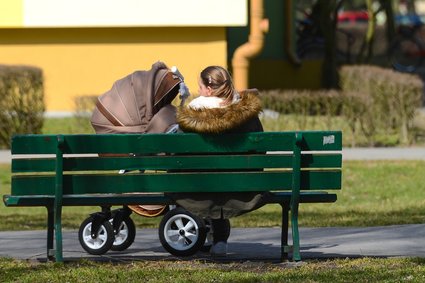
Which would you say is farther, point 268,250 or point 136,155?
point 268,250

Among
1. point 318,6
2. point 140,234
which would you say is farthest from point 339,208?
point 318,6

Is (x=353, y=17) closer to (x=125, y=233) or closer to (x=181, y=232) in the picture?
(x=125, y=233)

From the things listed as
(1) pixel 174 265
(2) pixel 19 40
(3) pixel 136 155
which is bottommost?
(1) pixel 174 265

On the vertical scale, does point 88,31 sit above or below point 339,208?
above

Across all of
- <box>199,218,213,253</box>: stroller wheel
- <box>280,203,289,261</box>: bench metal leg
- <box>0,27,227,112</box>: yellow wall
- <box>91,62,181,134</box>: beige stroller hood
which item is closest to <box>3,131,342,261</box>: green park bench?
<box>280,203,289,261</box>: bench metal leg

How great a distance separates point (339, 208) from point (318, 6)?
13389mm

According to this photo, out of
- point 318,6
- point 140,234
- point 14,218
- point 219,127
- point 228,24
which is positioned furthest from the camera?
point 318,6

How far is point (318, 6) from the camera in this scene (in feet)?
→ 84.1

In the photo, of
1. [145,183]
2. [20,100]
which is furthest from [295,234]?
[20,100]

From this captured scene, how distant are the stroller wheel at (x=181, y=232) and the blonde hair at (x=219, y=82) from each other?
30.3 inches

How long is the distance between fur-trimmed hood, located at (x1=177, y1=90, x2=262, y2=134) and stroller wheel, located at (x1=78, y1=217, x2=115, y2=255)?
976 mm

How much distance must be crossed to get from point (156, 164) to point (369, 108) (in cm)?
924

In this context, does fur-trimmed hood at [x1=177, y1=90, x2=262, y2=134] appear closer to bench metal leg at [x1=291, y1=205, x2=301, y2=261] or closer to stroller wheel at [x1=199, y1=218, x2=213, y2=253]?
bench metal leg at [x1=291, y1=205, x2=301, y2=261]

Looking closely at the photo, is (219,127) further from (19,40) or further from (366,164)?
(19,40)
